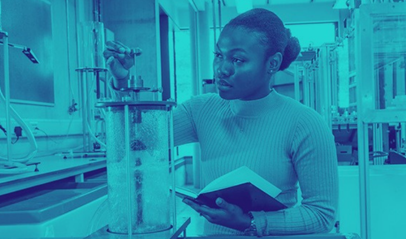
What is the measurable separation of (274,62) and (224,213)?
1.59 feet

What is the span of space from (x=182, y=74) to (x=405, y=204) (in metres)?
A: 5.11

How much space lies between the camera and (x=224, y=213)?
36.0 inches

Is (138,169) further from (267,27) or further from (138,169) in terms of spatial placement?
(267,27)

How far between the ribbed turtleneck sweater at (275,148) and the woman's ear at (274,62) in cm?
11

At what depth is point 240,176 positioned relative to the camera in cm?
90

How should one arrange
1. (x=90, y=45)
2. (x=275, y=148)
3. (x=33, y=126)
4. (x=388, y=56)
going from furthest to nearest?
(x=33, y=126), (x=90, y=45), (x=388, y=56), (x=275, y=148)

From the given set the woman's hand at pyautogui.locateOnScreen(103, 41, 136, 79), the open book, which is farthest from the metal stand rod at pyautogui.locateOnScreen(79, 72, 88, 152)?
the open book

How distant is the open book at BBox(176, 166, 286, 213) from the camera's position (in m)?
0.89

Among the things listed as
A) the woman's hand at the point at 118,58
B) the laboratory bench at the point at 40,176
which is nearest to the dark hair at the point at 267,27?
the woman's hand at the point at 118,58

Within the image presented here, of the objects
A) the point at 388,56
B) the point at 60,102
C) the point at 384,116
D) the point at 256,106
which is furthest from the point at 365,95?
the point at 60,102

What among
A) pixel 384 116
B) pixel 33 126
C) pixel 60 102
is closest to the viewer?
pixel 384 116

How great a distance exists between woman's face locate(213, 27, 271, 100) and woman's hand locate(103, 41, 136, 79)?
26 centimetres

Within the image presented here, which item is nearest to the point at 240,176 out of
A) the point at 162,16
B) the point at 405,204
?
the point at 405,204

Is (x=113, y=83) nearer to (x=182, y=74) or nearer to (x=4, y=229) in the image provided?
(x=4, y=229)
